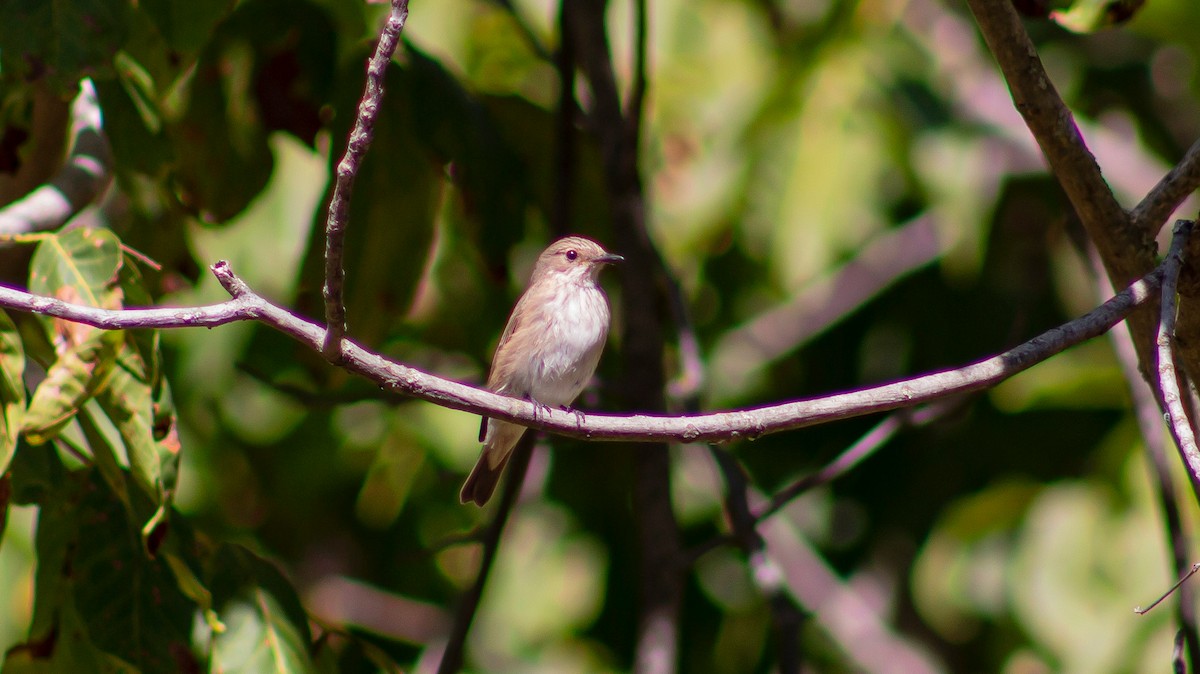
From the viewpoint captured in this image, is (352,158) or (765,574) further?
(765,574)

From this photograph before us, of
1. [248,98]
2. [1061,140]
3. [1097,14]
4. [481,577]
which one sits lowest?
[481,577]

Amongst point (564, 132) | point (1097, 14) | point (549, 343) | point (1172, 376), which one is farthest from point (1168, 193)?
point (549, 343)

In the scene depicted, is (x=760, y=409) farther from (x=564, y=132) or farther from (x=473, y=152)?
(x=564, y=132)

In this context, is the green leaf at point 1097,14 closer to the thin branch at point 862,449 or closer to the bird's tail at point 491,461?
the thin branch at point 862,449

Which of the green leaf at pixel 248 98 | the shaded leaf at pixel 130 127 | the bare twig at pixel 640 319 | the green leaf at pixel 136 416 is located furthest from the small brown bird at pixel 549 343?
the green leaf at pixel 136 416

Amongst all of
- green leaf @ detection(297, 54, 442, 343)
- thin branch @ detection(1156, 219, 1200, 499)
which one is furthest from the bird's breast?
thin branch @ detection(1156, 219, 1200, 499)

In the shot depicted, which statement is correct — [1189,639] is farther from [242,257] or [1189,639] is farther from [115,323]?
[242,257]

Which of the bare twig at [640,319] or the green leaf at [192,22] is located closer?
the green leaf at [192,22]
